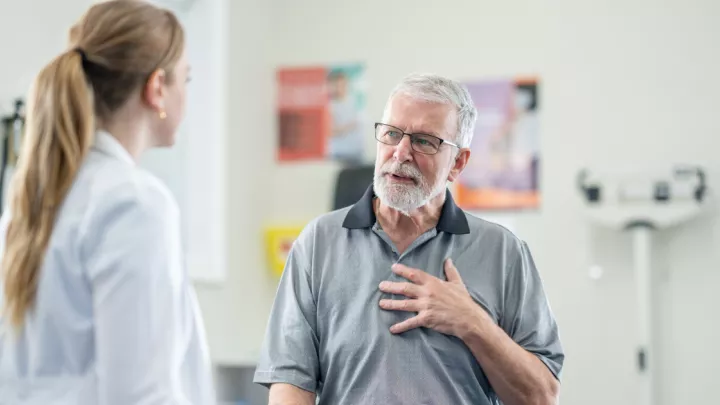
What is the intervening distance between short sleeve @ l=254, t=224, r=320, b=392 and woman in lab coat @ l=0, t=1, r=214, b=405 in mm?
598

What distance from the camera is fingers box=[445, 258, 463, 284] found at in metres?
1.80

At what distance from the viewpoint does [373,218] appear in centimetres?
191

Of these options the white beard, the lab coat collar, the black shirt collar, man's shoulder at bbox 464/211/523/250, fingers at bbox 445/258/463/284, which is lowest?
fingers at bbox 445/258/463/284

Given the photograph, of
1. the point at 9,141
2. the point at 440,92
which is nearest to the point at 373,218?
the point at 440,92

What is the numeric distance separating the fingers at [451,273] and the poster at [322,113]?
2279 millimetres

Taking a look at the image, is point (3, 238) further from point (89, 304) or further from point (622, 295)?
point (622, 295)

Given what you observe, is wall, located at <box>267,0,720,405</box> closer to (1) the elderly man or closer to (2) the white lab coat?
(1) the elderly man

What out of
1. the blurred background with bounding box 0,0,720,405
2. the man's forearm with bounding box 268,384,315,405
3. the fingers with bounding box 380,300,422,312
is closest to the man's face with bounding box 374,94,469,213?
the fingers with bounding box 380,300,422,312

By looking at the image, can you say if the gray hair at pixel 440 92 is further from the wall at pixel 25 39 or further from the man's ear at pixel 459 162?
the wall at pixel 25 39

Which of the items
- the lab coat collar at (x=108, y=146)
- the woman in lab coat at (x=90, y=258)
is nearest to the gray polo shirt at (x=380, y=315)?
the woman in lab coat at (x=90, y=258)

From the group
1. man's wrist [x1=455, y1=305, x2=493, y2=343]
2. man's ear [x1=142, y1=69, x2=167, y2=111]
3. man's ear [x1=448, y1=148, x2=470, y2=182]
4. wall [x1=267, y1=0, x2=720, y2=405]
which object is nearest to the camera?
man's ear [x1=142, y1=69, x2=167, y2=111]

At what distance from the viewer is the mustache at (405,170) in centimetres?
186

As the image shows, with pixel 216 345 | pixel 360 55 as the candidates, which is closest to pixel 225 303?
pixel 216 345

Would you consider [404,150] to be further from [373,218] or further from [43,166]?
[43,166]
